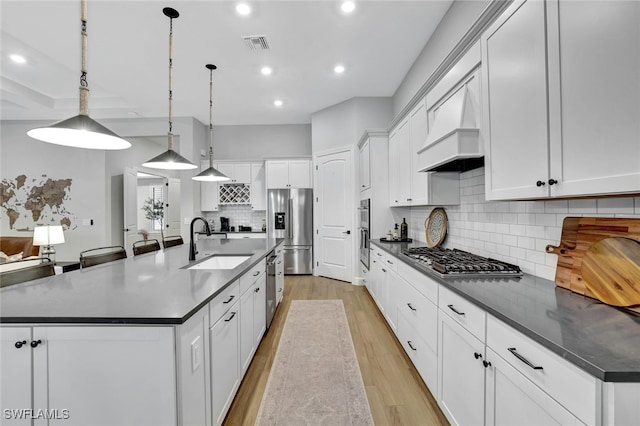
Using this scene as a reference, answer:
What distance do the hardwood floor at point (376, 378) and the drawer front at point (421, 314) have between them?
1.30ft

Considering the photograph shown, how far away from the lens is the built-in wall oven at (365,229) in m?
3.91

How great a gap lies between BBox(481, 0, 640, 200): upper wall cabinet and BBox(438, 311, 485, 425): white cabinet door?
79cm

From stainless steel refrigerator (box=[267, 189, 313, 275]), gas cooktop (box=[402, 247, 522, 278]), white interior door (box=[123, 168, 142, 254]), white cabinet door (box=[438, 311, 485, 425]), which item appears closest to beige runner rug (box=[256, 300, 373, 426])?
white cabinet door (box=[438, 311, 485, 425])

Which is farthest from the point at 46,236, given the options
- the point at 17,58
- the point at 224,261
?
the point at 224,261

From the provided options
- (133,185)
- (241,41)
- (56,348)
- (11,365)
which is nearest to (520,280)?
(56,348)

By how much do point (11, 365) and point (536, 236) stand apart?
105 inches

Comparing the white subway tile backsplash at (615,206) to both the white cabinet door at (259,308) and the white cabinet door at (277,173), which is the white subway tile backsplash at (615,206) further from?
the white cabinet door at (277,173)

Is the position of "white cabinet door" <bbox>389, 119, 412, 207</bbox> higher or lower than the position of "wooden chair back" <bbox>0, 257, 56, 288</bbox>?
higher

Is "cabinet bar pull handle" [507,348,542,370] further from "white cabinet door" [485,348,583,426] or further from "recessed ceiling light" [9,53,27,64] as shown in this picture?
"recessed ceiling light" [9,53,27,64]

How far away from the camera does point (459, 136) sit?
1715 mm

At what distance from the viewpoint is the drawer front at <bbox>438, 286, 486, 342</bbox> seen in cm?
123

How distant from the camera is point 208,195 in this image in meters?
5.88

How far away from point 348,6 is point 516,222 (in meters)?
2.49

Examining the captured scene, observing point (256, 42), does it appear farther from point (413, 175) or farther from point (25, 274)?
point (25, 274)
